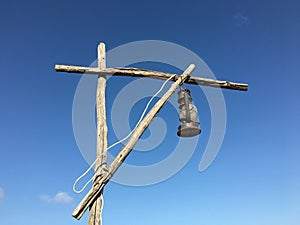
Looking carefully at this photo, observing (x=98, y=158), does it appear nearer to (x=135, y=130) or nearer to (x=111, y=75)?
(x=135, y=130)

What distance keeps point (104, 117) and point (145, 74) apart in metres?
1.04

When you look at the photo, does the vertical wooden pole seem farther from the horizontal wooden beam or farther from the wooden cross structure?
the horizontal wooden beam

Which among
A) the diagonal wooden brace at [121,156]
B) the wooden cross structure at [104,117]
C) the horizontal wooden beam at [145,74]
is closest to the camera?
the diagonal wooden brace at [121,156]

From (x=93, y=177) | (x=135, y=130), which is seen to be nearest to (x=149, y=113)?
(x=135, y=130)

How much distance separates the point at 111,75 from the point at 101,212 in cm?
208

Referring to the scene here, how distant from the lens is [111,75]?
557cm

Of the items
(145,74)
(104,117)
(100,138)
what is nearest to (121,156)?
(100,138)

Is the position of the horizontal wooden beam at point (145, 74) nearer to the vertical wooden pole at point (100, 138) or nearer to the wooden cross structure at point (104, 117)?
the wooden cross structure at point (104, 117)

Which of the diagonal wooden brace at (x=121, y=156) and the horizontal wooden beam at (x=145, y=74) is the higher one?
the horizontal wooden beam at (x=145, y=74)

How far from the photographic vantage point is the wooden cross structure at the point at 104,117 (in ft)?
15.3

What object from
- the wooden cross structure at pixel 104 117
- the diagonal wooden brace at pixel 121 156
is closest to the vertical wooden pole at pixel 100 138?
the wooden cross structure at pixel 104 117

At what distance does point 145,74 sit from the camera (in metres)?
5.75

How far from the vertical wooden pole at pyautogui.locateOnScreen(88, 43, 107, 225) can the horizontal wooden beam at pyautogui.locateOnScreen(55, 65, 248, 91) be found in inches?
5.5

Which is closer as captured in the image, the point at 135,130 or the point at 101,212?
the point at 101,212
